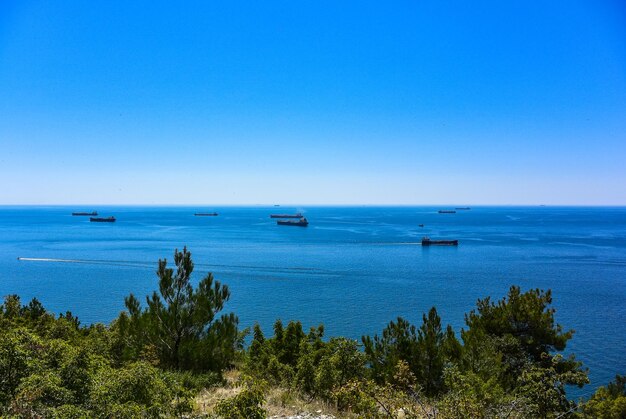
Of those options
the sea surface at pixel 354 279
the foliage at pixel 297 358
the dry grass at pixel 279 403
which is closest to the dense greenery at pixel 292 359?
the foliage at pixel 297 358

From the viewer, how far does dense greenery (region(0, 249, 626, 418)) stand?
25.2 feet

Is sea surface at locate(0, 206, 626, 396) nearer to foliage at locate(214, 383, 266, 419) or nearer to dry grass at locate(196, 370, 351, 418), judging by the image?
dry grass at locate(196, 370, 351, 418)

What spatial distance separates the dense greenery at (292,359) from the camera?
7691 millimetres

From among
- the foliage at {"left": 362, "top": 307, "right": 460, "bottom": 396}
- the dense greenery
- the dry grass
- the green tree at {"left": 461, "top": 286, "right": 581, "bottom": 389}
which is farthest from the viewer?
the green tree at {"left": 461, "top": 286, "right": 581, "bottom": 389}

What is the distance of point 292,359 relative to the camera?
55.3 feet

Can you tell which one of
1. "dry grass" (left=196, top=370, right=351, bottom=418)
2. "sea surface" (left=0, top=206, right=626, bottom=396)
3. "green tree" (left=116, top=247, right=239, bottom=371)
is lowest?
"sea surface" (left=0, top=206, right=626, bottom=396)

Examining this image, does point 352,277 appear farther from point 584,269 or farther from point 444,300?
point 584,269

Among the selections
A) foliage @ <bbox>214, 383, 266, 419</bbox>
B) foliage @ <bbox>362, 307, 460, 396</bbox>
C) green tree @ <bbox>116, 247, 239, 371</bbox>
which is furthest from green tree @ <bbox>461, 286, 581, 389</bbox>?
foliage @ <bbox>214, 383, 266, 419</bbox>

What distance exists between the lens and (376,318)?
114 feet

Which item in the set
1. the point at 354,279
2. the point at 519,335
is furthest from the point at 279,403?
the point at 354,279

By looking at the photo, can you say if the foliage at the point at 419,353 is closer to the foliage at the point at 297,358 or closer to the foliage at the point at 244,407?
the foliage at the point at 297,358

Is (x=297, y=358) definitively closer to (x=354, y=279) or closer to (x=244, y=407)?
(x=244, y=407)

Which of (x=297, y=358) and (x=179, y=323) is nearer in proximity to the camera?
(x=179, y=323)

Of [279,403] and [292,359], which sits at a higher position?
[279,403]
